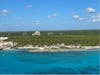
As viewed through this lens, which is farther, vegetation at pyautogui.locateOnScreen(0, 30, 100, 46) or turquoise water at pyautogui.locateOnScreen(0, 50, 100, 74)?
vegetation at pyautogui.locateOnScreen(0, 30, 100, 46)

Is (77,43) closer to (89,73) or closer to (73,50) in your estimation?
(73,50)

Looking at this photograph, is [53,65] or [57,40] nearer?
[53,65]

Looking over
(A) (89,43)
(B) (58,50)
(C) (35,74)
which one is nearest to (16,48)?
(B) (58,50)

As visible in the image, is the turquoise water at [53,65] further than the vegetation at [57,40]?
No

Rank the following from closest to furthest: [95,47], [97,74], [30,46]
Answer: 1. [97,74]
2. [95,47]
3. [30,46]

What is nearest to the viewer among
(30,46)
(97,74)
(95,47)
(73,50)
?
(97,74)

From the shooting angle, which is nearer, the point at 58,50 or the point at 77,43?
the point at 58,50

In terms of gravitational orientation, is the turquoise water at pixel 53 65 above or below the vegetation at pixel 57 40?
below

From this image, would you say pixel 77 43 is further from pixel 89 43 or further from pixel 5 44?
pixel 5 44

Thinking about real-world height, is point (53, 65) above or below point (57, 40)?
below

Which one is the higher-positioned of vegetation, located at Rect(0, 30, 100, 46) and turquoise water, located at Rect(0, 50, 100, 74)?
vegetation, located at Rect(0, 30, 100, 46)
